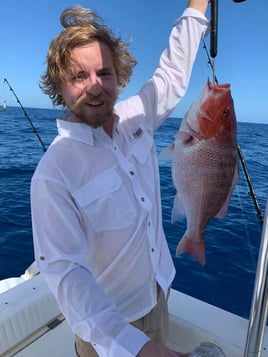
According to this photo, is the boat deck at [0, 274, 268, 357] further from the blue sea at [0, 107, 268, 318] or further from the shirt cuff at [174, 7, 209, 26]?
the shirt cuff at [174, 7, 209, 26]

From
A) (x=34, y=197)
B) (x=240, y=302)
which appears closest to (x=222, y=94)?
(x=34, y=197)

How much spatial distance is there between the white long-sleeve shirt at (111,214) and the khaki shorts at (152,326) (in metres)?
0.07

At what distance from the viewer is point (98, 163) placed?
4.64ft

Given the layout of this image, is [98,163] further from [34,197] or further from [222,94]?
[222,94]

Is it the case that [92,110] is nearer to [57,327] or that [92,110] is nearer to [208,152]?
[208,152]

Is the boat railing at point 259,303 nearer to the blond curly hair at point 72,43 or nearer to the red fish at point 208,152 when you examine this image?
the red fish at point 208,152

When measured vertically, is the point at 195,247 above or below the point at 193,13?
below

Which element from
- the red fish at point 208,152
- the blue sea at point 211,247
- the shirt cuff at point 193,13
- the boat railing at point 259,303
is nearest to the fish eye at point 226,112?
the red fish at point 208,152

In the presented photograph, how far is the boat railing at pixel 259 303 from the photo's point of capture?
0.99 metres

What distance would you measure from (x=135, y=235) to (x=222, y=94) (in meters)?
0.71

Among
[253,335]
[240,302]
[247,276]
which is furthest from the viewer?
[247,276]

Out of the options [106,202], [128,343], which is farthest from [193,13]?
[128,343]

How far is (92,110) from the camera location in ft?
4.79

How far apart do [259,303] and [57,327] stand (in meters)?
1.78
